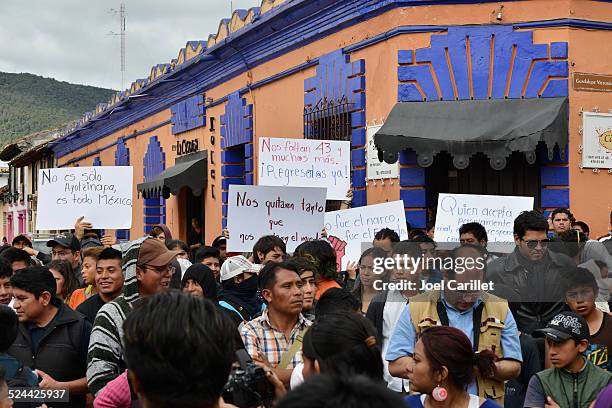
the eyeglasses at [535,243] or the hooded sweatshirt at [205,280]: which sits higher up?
the eyeglasses at [535,243]

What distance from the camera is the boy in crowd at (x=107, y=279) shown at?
21.5ft

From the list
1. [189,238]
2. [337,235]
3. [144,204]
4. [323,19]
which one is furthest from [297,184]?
[144,204]

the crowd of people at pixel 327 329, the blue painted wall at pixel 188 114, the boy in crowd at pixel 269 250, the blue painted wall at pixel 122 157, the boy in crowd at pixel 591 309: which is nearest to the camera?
the crowd of people at pixel 327 329

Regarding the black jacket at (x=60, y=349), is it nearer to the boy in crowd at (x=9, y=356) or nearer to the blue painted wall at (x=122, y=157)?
the boy in crowd at (x=9, y=356)

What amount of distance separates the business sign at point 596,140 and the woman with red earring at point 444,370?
8.94 m

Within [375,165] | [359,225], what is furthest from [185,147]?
[359,225]

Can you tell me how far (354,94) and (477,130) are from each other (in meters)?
2.59

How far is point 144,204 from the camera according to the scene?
2962 cm

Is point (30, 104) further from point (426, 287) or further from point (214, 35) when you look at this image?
point (426, 287)

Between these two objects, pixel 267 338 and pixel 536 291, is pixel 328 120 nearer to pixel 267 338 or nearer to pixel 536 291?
pixel 536 291

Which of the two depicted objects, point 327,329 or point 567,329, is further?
point 567,329

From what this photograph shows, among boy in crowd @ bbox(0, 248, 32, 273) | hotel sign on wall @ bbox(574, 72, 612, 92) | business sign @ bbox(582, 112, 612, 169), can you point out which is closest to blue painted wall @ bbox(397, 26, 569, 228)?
hotel sign on wall @ bbox(574, 72, 612, 92)

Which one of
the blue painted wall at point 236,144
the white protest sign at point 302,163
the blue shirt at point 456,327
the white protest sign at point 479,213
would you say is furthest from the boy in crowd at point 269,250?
the blue painted wall at point 236,144

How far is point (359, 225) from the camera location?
9969 millimetres
